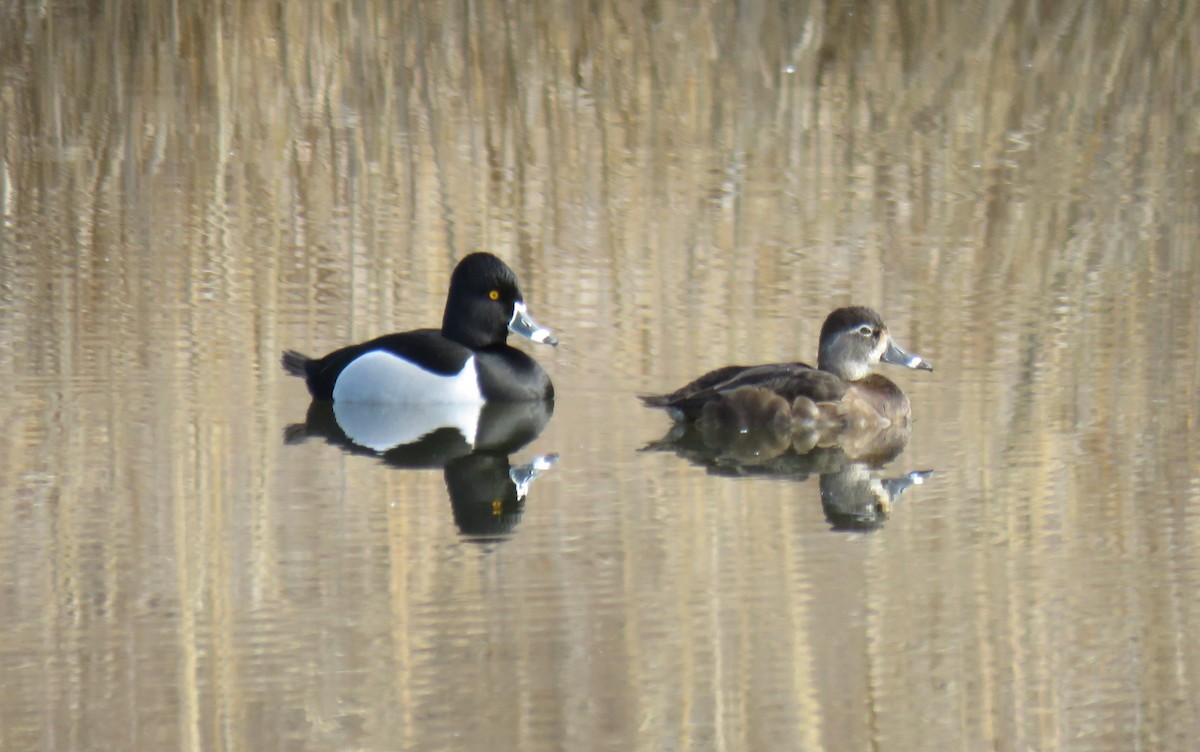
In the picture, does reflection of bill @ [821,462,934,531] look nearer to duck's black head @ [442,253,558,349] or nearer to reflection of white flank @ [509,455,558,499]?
reflection of white flank @ [509,455,558,499]

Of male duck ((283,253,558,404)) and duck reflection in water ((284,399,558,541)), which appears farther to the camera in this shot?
male duck ((283,253,558,404))

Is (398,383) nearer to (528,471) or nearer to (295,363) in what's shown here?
(295,363)

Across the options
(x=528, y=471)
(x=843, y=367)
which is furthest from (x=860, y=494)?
(x=843, y=367)

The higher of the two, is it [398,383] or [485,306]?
[485,306]

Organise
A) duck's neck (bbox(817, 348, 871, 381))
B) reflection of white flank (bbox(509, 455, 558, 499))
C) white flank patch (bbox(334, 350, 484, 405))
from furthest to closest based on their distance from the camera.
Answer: white flank patch (bbox(334, 350, 484, 405)), duck's neck (bbox(817, 348, 871, 381)), reflection of white flank (bbox(509, 455, 558, 499))

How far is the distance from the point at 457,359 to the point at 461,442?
0.87 m

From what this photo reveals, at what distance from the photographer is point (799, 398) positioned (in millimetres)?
8672

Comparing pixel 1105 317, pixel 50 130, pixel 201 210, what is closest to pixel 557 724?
pixel 1105 317

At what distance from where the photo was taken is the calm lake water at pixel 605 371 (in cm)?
547

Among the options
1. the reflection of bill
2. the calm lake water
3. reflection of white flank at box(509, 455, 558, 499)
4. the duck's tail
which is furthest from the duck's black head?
the reflection of bill

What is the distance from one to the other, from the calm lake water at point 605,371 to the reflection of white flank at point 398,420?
0.13 m

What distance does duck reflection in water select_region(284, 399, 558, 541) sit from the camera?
24.1 feet

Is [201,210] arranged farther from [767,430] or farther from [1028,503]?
[1028,503]

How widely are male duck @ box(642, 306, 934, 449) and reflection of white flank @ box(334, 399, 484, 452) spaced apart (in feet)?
3.30
